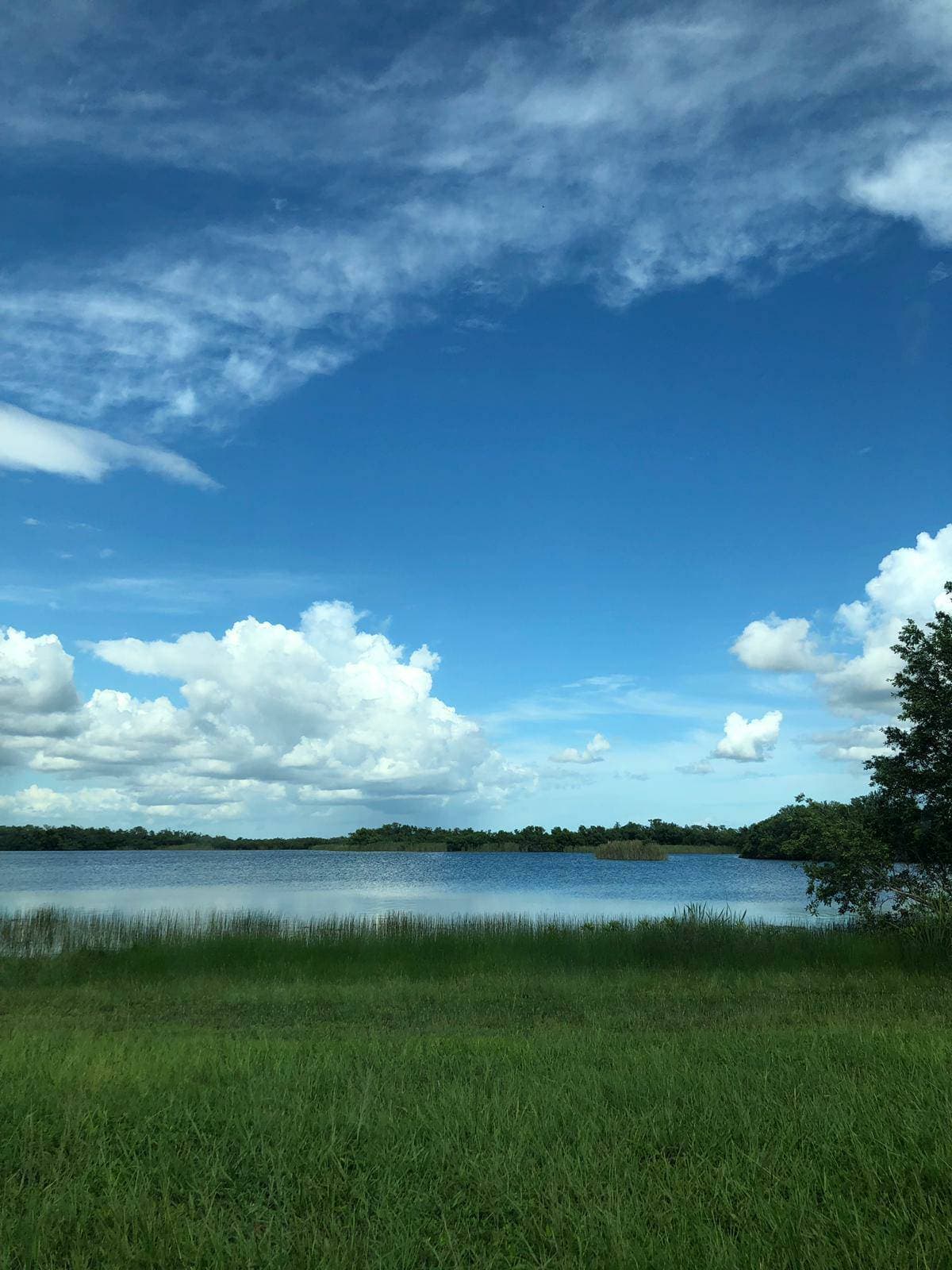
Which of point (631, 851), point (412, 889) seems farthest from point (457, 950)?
point (631, 851)

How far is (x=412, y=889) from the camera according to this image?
158ft

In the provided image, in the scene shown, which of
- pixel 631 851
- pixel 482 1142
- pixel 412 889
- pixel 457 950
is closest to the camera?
pixel 482 1142

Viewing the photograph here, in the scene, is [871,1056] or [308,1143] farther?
[871,1056]

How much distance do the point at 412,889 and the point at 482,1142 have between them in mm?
44450

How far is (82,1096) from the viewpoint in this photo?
6121 millimetres

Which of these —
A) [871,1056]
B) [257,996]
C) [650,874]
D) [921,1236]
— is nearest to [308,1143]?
[921,1236]

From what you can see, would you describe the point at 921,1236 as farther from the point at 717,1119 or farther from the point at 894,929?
the point at 894,929

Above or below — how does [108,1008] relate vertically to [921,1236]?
below

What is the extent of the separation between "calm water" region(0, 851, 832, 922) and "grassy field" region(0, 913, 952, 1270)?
2184 centimetres

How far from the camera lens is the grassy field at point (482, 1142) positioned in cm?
408

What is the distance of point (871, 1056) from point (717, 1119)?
2350 millimetres

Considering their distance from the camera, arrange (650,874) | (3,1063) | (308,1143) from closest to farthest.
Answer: (308,1143), (3,1063), (650,874)

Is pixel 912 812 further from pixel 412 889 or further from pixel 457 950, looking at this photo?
pixel 412 889

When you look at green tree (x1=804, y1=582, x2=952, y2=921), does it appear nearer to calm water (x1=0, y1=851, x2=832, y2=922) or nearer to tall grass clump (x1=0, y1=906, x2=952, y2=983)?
tall grass clump (x1=0, y1=906, x2=952, y2=983)
